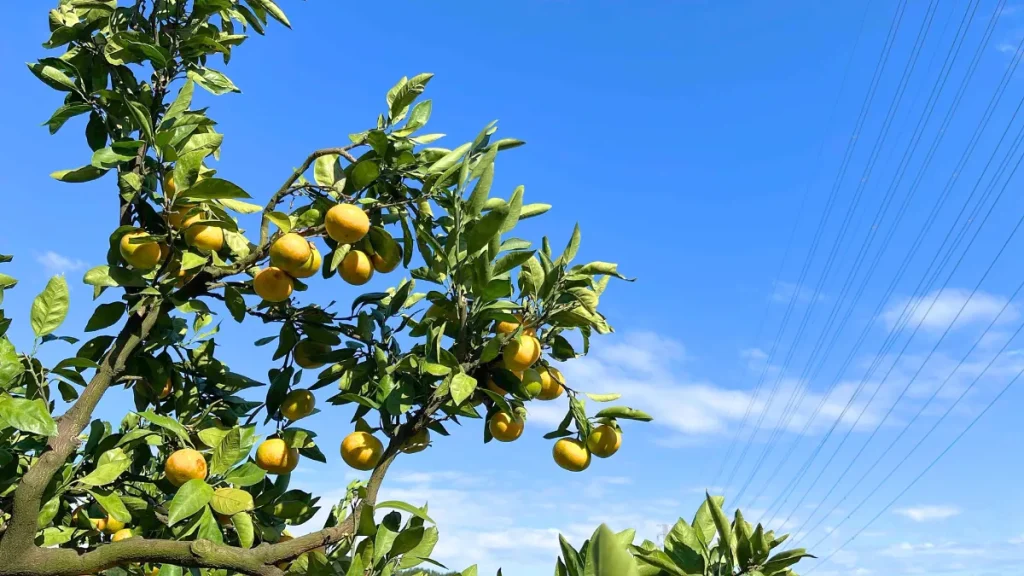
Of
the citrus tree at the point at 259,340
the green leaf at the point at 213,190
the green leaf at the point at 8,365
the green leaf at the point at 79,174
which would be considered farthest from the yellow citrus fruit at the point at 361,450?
the green leaf at the point at 79,174

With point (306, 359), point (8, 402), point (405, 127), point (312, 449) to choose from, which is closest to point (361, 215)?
point (405, 127)

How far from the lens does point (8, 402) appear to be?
5.92 ft

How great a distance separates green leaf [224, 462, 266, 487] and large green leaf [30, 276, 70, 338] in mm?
658

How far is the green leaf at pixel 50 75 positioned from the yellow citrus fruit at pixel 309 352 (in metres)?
1.13

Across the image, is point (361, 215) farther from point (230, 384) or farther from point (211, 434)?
point (230, 384)

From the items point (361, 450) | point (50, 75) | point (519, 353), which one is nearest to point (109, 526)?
point (361, 450)

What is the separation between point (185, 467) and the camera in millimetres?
2086

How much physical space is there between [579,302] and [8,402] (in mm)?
1418

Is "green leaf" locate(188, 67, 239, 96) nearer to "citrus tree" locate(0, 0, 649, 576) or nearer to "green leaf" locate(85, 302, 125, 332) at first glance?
"citrus tree" locate(0, 0, 649, 576)

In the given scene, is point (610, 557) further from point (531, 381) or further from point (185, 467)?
point (185, 467)

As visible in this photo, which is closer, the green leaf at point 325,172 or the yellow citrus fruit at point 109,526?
the green leaf at point 325,172

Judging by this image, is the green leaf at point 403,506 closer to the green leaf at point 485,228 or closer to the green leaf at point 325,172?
the green leaf at point 485,228

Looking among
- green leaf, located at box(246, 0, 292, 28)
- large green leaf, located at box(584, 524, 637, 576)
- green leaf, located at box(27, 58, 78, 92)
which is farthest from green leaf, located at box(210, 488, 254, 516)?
green leaf, located at box(246, 0, 292, 28)

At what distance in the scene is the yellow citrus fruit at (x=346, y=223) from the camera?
81.4 inches
